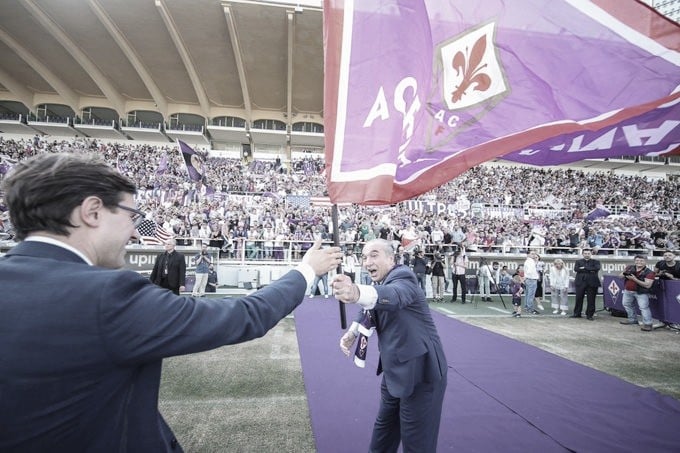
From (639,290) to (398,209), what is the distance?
13.8 meters

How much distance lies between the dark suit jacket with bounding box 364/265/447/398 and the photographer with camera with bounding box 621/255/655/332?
9.26m

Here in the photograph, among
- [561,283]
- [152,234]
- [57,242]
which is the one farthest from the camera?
[561,283]

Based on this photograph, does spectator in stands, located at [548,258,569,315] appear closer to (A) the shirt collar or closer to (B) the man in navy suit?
(B) the man in navy suit

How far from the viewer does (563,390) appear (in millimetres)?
4715

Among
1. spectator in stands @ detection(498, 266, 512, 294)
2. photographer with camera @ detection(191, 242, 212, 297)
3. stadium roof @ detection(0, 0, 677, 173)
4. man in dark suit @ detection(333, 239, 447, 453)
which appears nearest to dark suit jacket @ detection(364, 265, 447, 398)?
man in dark suit @ detection(333, 239, 447, 453)

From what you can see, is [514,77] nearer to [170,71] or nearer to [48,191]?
[48,191]

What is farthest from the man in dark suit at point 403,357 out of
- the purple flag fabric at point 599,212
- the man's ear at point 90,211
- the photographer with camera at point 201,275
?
the purple flag fabric at point 599,212

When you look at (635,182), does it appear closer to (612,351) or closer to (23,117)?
(612,351)

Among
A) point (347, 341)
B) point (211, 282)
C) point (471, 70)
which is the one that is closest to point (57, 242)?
point (347, 341)

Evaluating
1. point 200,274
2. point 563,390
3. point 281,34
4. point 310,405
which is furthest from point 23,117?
point 563,390

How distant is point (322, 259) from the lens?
166 centimetres

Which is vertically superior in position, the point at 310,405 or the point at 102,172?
the point at 102,172

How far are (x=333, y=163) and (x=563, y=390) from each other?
4.93 metres

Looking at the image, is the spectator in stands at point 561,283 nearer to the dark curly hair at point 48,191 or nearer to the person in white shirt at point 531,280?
A: the person in white shirt at point 531,280
